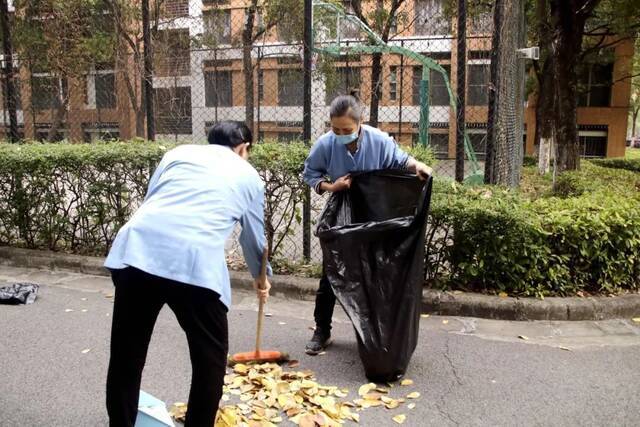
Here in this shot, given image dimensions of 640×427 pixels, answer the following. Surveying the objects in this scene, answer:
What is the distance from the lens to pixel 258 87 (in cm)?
808

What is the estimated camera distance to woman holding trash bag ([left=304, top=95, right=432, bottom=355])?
3.38 meters

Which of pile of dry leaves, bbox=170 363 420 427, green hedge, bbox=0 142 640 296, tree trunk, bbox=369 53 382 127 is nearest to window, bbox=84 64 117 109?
green hedge, bbox=0 142 640 296

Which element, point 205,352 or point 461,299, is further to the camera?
point 461,299

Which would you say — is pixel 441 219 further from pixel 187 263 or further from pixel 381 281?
pixel 187 263

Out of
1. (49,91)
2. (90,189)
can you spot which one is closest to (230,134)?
(90,189)

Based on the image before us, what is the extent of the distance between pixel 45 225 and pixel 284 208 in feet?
8.66

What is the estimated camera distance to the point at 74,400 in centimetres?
307

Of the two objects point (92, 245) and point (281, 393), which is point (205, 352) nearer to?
point (281, 393)

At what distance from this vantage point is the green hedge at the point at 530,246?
4.25 m

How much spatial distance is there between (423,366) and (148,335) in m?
1.83

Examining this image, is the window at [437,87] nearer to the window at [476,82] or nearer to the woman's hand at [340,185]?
the window at [476,82]

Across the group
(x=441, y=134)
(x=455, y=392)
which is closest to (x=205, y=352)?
(x=455, y=392)

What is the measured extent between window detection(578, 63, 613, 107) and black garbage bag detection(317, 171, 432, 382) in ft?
88.3

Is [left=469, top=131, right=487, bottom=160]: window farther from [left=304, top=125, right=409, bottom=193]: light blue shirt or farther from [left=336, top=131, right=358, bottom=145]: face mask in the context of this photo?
[left=336, top=131, right=358, bottom=145]: face mask
